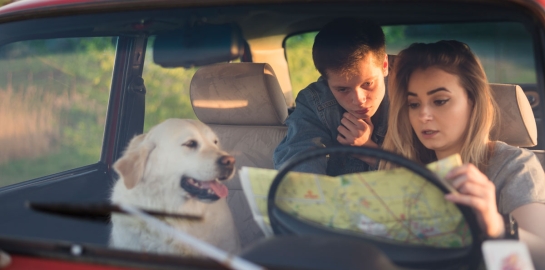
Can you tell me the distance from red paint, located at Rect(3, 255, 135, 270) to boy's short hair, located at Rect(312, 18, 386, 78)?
0.91 m

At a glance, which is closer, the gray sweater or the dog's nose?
the gray sweater

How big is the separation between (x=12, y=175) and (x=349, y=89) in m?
1.12

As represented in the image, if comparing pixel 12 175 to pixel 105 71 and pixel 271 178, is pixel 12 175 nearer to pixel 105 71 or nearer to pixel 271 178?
pixel 105 71

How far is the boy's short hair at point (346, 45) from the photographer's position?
1852 millimetres

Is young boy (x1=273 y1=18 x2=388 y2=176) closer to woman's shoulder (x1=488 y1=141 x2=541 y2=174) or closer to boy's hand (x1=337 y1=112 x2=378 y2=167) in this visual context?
boy's hand (x1=337 y1=112 x2=378 y2=167)

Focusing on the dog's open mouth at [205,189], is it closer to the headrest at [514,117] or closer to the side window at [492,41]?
the side window at [492,41]

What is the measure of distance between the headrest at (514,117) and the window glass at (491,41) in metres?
0.08

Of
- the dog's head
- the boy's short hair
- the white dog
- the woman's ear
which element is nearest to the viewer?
the white dog

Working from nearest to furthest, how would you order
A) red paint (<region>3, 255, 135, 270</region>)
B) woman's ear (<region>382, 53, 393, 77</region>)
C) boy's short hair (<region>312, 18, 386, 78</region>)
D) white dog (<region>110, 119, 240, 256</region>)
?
1. red paint (<region>3, 255, 135, 270</region>)
2. white dog (<region>110, 119, 240, 256</region>)
3. boy's short hair (<region>312, 18, 386, 78</region>)
4. woman's ear (<region>382, 53, 393, 77</region>)

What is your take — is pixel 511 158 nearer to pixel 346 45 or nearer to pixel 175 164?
pixel 346 45

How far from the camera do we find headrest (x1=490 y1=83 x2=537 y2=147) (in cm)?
189

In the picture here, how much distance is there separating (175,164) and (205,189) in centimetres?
11

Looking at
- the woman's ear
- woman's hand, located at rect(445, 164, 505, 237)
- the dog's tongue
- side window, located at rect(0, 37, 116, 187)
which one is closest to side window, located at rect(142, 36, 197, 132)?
side window, located at rect(0, 37, 116, 187)

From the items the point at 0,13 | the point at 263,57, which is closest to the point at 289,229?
the point at 263,57
